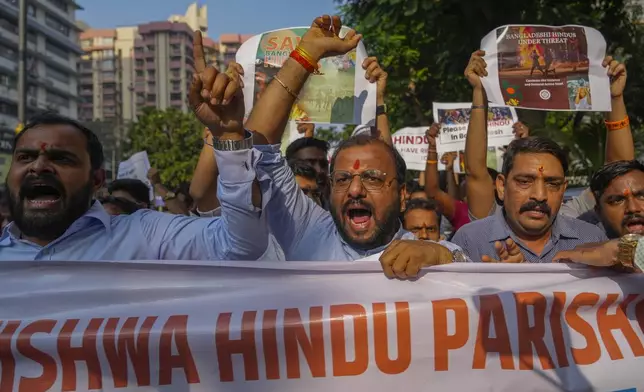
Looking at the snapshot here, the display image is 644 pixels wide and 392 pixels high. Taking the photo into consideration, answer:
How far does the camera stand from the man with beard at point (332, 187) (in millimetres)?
2695

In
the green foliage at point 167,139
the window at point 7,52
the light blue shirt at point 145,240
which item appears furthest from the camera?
the window at point 7,52

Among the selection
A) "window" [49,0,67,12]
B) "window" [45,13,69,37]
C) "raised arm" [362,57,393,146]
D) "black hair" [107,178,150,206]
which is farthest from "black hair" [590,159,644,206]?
"window" [49,0,67,12]

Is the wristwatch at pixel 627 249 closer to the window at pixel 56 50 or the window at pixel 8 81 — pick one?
the window at pixel 8 81

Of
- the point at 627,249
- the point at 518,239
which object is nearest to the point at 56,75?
the point at 518,239

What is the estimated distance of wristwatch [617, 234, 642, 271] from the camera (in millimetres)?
2406

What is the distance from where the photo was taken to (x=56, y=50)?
83438 millimetres

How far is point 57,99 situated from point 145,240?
84.7 meters

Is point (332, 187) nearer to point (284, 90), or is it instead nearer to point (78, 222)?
point (284, 90)

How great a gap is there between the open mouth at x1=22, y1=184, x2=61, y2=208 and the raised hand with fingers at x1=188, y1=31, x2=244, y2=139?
→ 0.67m

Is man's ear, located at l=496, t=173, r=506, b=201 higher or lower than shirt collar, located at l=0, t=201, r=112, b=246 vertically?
higher

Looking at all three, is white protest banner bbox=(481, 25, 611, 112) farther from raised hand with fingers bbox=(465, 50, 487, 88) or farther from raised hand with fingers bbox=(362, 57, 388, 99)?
raised hand with fingers bbox=(362, 57, 388, 99)

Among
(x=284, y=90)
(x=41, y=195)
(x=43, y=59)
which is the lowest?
(x=41, y=195)

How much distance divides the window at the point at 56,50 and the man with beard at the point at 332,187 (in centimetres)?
8437

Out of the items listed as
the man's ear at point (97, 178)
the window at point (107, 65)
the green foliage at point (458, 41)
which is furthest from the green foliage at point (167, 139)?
the window at point (107, 65)
